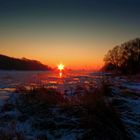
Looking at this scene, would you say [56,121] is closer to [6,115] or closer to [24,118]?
[24,118]

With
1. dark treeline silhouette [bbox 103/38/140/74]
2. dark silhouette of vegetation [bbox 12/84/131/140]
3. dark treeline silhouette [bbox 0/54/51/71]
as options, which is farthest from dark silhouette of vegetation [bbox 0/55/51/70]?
dark silhouette of vegetation [bbox 12/84/131/140]

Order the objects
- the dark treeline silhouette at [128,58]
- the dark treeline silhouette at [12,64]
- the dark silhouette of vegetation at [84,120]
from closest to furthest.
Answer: the dark silhouette of vegetation at [84,120] → the dark treeline silhouette at [128,58] → the dark treeline silhouette at [12,64]

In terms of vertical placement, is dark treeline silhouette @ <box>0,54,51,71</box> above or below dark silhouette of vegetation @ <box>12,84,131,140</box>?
above

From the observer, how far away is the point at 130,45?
6850cm

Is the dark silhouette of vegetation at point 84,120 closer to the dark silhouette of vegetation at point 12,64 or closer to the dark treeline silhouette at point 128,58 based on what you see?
the dark treeline silhouette at point 128,58

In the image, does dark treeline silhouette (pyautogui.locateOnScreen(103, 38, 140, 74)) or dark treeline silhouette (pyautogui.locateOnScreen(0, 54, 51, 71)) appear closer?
dark treeline silhouette (pyautogui.locateOnScreen(103, 38, 140, 74))

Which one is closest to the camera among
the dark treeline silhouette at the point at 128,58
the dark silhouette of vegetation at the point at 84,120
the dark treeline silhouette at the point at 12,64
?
the dark silhouette of vegetation at the point at 84,120

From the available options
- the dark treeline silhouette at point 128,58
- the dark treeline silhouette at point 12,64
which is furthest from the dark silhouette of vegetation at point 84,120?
the dark treeline silhouette at point 12,64

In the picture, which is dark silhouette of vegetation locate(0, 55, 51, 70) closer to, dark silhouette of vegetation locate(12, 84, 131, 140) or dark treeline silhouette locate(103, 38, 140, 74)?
dark treeline silhouette locate(103, 38, 140, 74)

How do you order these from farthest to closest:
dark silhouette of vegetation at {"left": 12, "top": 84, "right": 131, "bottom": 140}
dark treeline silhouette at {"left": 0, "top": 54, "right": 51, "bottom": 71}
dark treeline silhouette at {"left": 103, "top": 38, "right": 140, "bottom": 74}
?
dark treeline silhouette at {"left": 0, "top": 54, "right": 51, "bottom": 71} < dark treeline silhouette at {"left": 103, "top": 38, "right": 140, "bottom": 74} < dark silhouette of vegetation at {"left": 12, "top": 84, "right": 131, "bottom": 140}

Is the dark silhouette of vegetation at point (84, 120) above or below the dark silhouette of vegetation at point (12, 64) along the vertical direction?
below

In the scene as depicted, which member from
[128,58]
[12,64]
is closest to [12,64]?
[12,64]

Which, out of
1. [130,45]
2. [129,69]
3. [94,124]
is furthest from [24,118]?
[130,45]

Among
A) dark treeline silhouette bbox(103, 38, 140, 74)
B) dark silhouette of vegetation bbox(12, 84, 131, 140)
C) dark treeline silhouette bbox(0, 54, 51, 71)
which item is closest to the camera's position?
dark silhouette of vegetation bbox(12, 84, 131, 140)
